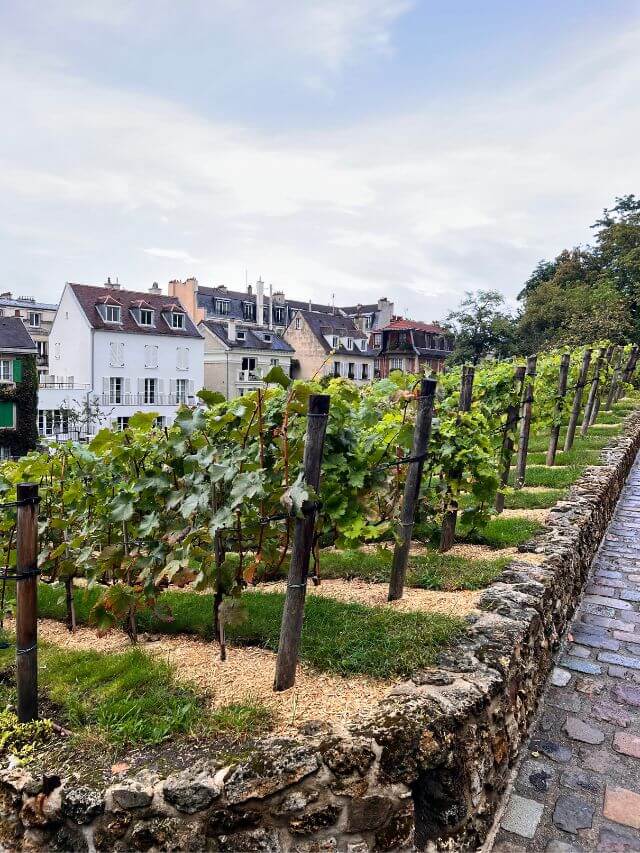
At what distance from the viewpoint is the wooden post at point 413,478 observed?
445 cm

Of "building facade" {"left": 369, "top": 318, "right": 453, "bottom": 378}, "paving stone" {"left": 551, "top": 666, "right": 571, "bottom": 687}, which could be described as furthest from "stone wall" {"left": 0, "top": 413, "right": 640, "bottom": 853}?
"building facade" {"left": 369, "top": 318, "right": 453, "bottom": 378}

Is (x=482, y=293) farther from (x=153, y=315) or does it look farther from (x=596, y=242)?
(x=153, y=315)

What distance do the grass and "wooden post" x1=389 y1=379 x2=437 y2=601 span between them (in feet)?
1.14

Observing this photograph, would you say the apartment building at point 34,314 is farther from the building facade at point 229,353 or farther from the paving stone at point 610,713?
the paving stone at point 610,713

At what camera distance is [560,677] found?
4.30 m

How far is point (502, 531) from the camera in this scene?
6.19m

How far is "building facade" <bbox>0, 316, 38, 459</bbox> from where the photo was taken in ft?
94.7

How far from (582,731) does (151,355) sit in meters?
37.4

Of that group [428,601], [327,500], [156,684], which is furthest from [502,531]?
[156,684]

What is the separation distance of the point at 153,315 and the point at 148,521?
37.5 m

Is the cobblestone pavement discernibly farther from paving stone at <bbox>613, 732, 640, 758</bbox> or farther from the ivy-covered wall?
the ivy-covered wall

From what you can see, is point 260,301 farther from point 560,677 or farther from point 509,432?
point 560,677

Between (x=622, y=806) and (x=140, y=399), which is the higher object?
(x=622, y=806)

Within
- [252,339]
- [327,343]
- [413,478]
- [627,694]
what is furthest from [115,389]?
[627,694]
